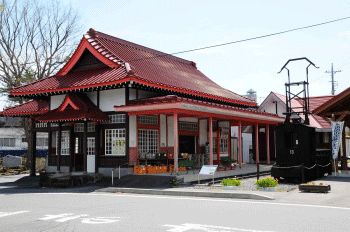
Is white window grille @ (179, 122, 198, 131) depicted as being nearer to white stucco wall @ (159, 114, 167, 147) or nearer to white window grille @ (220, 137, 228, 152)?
white stucco wall @ (159, 114, 167, 147)

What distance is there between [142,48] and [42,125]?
8.67 m

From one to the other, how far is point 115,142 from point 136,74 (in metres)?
3.93

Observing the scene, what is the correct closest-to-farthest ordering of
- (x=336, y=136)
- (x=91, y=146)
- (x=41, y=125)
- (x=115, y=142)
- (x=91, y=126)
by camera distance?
(x=336, y=136) → (x=115, y=142) → (x=91, y=126) → (x=91, y=146) → (x=41, y=125)

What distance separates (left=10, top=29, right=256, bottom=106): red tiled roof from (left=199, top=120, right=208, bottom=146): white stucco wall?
219cm

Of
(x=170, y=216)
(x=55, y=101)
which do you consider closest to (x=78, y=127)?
(x=55, y=101)

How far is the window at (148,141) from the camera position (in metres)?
22.1

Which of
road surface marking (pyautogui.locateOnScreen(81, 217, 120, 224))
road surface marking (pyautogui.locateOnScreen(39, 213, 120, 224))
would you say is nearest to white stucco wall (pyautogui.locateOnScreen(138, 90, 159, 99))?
road surface marking (pyautogui.locateOnScreen(39, 213, 120, 224))

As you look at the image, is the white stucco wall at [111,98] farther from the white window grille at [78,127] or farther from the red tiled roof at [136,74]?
the white window grille at [78,127]

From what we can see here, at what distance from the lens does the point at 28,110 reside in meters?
25.3

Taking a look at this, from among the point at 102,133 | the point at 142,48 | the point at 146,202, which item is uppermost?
the point at 142,48

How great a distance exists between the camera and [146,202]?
42.9ft

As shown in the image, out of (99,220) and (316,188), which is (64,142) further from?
(99,220)

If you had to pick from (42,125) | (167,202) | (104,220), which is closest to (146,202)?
(167,202)

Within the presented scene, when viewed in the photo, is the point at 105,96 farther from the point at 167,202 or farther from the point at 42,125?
the point at 167,202
